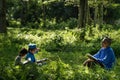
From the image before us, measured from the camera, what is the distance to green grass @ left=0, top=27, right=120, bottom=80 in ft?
29.3

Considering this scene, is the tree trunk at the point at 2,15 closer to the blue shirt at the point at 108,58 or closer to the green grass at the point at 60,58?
the green grass at the point at 60,58

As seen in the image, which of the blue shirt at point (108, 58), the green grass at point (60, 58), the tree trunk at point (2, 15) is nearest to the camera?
the green grass at point (60, 58)

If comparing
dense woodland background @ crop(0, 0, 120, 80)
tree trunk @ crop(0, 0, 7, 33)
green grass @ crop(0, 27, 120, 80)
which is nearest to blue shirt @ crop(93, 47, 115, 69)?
dense woodland background @ crop(0, 0, 120, 80)

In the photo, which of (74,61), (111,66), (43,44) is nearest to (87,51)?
(74,61)

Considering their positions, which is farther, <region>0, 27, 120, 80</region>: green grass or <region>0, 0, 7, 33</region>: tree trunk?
<region>0, 0, 7, 33</region>: tree trunk

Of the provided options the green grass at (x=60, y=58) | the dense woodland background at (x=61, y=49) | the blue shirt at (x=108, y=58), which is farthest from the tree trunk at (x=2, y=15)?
the blue shirt at (x=108, y=58)

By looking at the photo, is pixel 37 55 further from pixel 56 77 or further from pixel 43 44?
pixel 56 77

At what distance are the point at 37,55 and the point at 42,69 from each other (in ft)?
20.7

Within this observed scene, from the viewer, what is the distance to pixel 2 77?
907 cm

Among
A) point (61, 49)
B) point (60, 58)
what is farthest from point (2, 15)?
point (60, 58)

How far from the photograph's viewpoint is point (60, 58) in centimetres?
1584

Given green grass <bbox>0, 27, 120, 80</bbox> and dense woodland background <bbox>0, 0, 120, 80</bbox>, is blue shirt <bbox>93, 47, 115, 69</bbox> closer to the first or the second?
dense woodland background <bbox>0, 0, 120, 80</bbox>

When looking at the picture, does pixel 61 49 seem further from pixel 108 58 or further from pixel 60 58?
pixel 108 58

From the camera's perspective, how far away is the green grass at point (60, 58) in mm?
8922
